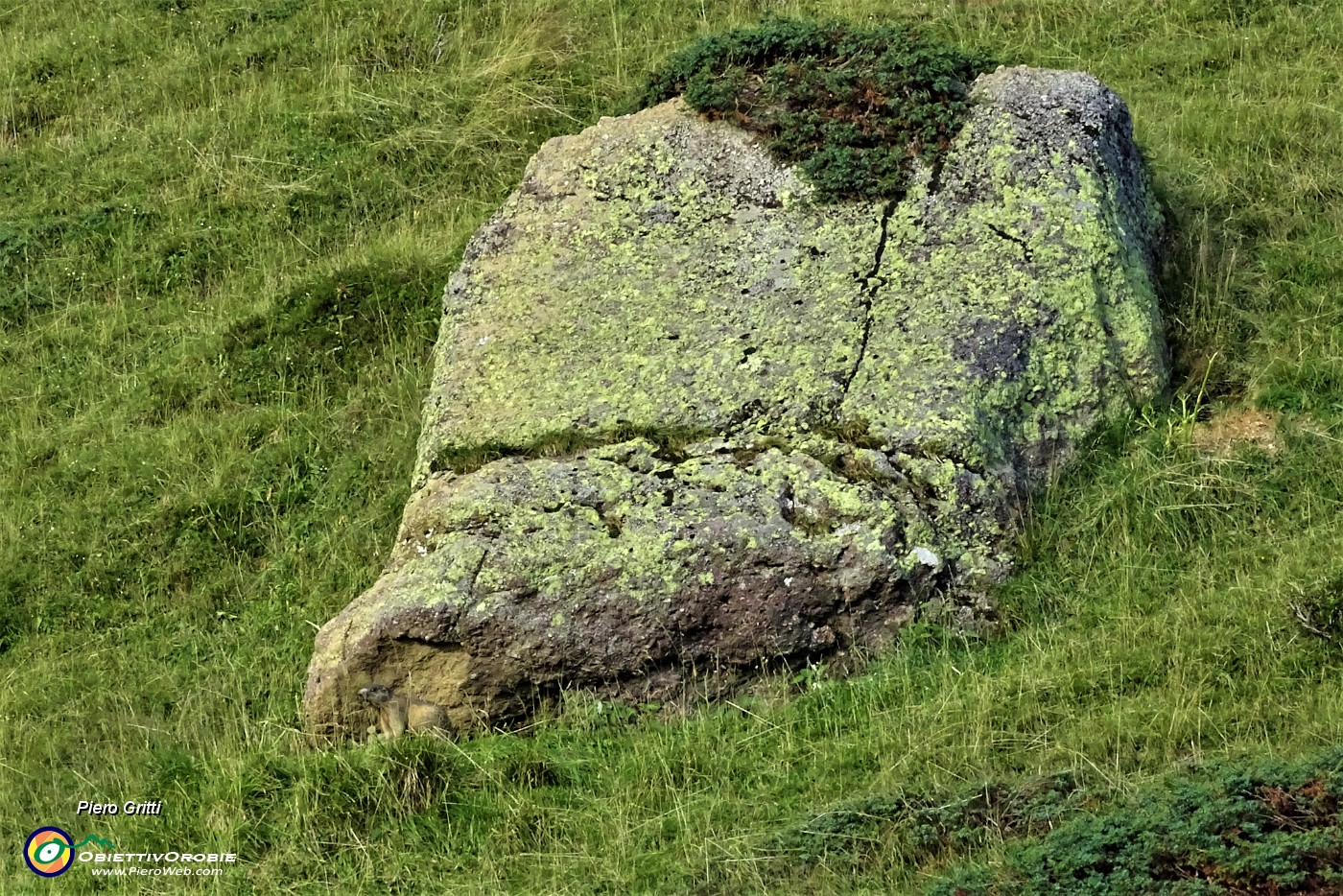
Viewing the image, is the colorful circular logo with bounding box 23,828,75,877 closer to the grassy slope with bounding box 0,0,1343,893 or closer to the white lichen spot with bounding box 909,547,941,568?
the grassy slope with bounding box 0,0,1343,893

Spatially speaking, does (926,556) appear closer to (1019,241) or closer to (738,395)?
(738,395)

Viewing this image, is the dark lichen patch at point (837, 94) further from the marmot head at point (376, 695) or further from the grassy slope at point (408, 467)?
the marmot head at point (376, 695)

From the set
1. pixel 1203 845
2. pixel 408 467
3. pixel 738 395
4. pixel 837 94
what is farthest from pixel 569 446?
pixel 1203 845

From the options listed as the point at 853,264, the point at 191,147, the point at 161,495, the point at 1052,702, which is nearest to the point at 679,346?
the point at 853,264

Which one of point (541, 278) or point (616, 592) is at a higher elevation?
point (541, 278)

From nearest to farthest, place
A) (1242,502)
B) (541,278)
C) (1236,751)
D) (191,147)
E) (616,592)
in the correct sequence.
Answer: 1. (1236,751)
2. (616,592)
3. (1242,502)
4. (541,278)
5. (191,147)

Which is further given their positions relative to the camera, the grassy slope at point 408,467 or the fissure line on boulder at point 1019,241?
the fissure line on boulder at point 1019,241

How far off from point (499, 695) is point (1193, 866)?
3.02 meters

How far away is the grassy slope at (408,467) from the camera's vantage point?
5.68 m

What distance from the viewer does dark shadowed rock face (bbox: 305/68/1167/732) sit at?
644 centimetres

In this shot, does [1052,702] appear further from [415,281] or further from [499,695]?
[415,281]

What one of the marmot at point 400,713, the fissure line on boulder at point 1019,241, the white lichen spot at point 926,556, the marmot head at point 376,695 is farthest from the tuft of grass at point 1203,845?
the fissure line on boulder at point 1019,241

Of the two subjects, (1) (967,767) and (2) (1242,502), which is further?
(2) (1242,502)

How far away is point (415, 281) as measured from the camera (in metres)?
9.88
